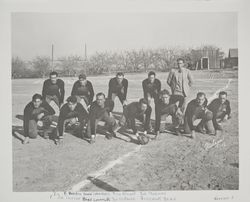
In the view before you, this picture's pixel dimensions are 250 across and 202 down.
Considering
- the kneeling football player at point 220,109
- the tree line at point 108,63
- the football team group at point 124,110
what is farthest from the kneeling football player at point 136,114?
the kneeling football player at point 220,109

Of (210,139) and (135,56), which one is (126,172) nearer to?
(210,139)

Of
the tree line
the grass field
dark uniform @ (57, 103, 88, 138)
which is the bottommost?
the grass field

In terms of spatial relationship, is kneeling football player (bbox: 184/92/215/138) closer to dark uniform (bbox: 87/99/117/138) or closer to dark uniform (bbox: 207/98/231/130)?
dark uniform (bbox: 207/98/231/130)

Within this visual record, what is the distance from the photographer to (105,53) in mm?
1374

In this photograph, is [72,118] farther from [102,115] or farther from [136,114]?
[136,114]

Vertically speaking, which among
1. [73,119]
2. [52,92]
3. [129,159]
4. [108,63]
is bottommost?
[129,159]

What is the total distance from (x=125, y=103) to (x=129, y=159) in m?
0.24

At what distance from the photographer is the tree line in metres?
1.36

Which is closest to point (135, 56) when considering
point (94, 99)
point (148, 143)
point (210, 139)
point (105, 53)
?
point (105, 53)

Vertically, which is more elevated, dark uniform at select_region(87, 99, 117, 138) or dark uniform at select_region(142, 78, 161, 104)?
dark uniform at select_region(142, 78, 161, 104)

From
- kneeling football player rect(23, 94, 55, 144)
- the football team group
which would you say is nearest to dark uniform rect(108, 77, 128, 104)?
the football team group

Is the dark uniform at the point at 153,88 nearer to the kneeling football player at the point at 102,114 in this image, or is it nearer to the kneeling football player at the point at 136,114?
the kneeling football player at the point at 136,114

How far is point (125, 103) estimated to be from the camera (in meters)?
1.38

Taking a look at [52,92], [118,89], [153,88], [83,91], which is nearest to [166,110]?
[153,88]
